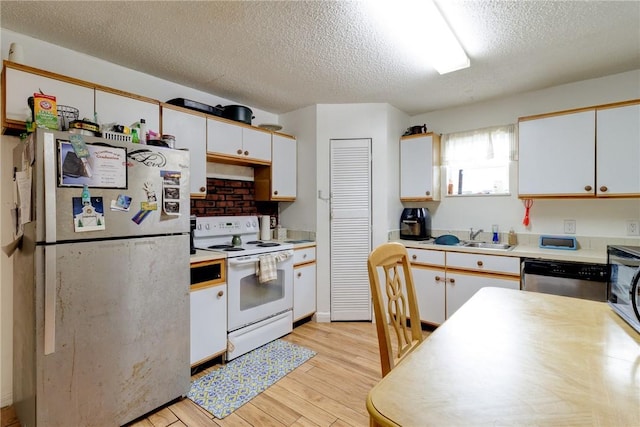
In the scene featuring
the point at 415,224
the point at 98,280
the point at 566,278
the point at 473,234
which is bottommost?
the point at 566,278

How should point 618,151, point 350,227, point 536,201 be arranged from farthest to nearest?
point 350,227
point 536,201
point 618,151

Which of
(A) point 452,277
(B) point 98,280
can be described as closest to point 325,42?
(B) point 98,280

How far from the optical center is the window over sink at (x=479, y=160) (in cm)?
305

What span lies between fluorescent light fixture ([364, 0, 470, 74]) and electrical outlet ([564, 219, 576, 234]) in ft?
5.87

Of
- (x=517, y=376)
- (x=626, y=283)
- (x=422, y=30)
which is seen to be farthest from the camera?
(x=422, y=30)

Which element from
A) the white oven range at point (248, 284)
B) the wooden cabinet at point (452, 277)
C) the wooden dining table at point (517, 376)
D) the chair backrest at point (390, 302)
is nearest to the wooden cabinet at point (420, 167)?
the wooden cabinet at point (452, 277)

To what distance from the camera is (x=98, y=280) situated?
5.13 ft

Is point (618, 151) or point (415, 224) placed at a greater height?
point (618, 151)

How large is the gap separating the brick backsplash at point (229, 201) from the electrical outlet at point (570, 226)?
2.99 m

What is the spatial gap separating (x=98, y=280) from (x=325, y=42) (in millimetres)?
2010

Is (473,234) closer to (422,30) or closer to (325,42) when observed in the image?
(422,30)

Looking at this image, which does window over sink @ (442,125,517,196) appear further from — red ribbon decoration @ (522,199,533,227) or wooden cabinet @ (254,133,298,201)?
wooden cabinet @ (254,133,298,201)

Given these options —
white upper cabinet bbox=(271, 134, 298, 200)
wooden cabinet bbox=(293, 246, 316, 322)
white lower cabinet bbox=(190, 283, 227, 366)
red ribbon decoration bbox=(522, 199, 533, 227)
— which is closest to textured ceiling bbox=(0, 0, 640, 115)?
white upper cabinet bbox=(271, 134, 298, 200)

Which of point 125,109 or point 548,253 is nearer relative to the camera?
point 125,109
